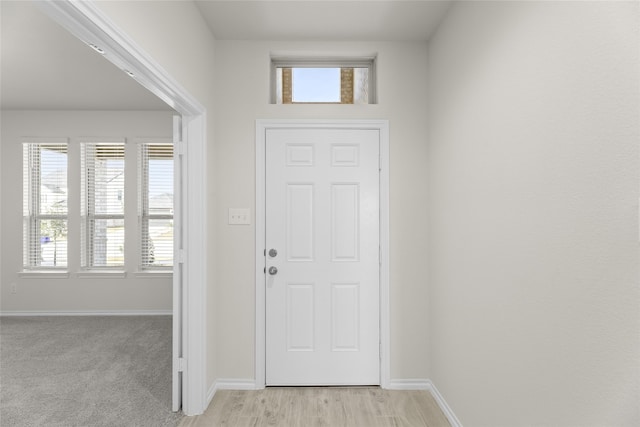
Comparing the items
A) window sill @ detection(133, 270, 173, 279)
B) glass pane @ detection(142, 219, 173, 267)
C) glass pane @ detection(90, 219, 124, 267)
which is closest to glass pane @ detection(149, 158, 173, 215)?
glass pane @ detection(142, 219, 173, 267)

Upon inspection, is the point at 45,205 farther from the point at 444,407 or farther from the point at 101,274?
the point at 444,407

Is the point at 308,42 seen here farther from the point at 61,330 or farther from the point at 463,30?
the point at 61,330

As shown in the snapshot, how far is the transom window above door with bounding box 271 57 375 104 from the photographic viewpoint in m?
2.84

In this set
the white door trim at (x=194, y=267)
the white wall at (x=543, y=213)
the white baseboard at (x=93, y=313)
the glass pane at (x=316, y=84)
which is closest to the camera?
the white wall at (x=543, y=213)

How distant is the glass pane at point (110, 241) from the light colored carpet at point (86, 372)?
2.51ft

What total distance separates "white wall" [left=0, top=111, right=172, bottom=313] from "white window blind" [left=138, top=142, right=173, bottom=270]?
166 millimetres

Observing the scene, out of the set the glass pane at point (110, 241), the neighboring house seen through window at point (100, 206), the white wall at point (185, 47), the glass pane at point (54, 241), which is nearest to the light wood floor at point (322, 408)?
the white wall at point (185, 47)

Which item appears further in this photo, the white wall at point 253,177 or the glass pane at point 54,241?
the glass pane at point 54,241

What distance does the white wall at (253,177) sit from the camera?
106 inches

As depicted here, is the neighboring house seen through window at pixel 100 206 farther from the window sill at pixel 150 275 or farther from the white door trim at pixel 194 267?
the white door trim at pixel 194 267

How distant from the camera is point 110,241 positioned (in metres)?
4.70

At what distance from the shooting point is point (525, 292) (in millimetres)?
1475

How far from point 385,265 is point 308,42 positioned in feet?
6.02

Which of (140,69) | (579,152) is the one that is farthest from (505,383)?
(140,69)
